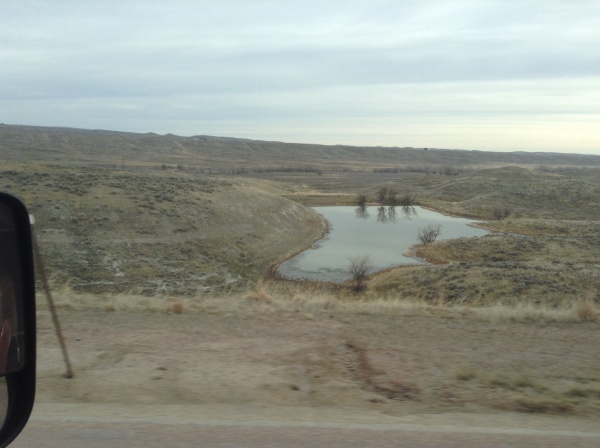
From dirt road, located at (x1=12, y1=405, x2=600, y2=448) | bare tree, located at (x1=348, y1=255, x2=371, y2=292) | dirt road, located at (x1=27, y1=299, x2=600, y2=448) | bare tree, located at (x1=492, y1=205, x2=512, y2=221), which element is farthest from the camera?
bare tree, located at (x1=492, y1=205, x2=512, y2=221)

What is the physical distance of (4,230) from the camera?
4.00 meters

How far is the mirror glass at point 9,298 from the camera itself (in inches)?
142

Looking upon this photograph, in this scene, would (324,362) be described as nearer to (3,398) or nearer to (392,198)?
(3,398)

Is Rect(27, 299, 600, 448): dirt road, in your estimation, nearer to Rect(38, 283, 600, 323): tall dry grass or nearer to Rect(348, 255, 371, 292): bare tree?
Rect(38, 283, 600, 323): tall dry grass

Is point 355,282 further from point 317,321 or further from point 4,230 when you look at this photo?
point 4,230

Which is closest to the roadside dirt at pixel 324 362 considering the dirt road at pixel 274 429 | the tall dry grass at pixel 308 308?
the tall dry grass at pixel 308 308

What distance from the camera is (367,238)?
153 ft

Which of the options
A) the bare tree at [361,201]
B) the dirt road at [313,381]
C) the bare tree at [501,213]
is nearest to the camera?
the dirt road at [313,381]

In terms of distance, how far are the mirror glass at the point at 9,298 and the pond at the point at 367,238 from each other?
27.2 m

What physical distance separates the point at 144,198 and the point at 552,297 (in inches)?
1101

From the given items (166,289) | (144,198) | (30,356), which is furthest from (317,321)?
(144,198)

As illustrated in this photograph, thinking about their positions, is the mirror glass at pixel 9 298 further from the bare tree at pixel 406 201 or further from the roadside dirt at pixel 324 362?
the bare tree at pixel 406 201

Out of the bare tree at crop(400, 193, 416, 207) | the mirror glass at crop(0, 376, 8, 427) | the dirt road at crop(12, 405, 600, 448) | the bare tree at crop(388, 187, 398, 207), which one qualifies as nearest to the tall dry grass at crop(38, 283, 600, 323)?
the dirt road at crop(12, 405, 600, 448)

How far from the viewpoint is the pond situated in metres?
34.4
